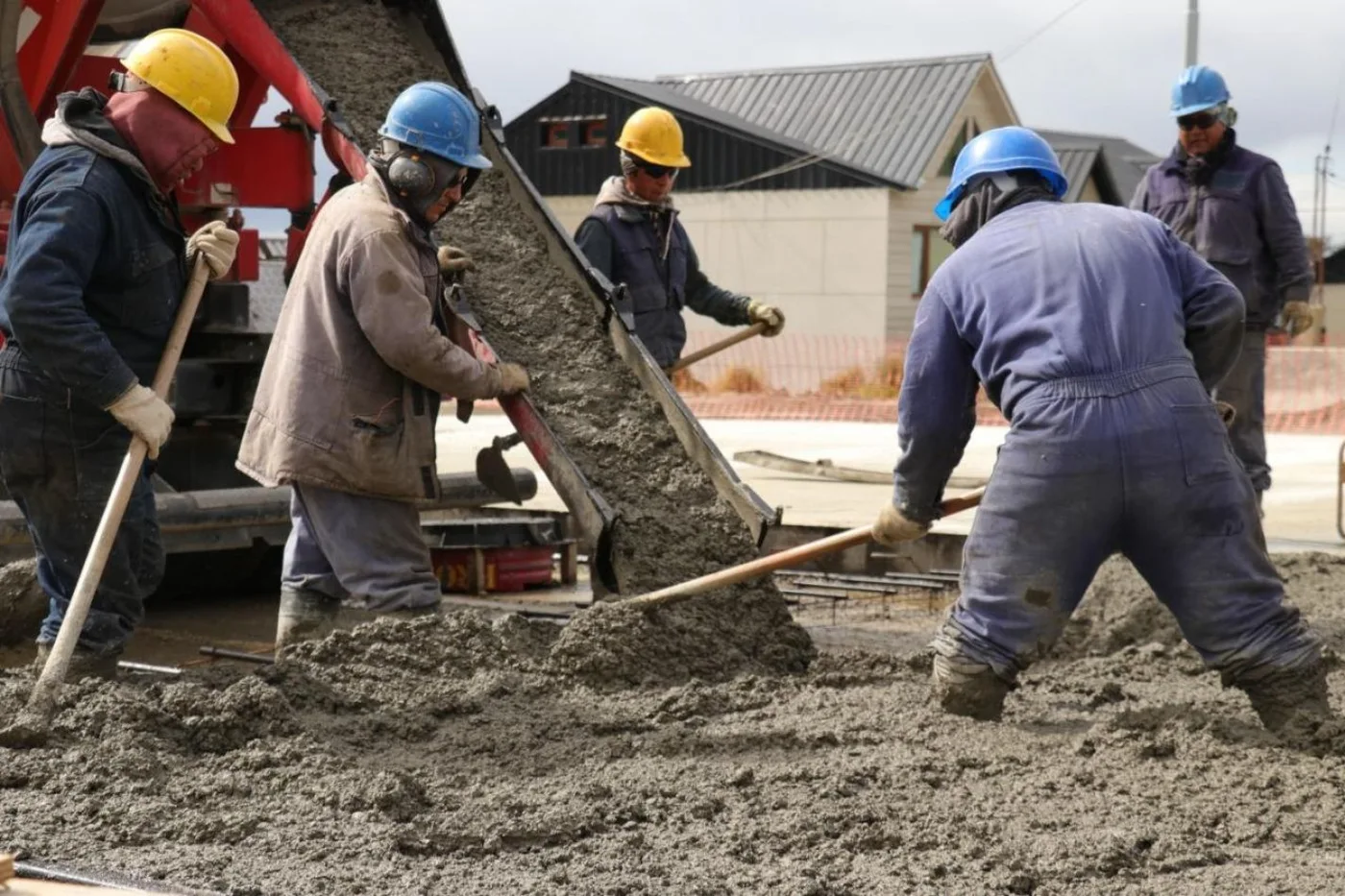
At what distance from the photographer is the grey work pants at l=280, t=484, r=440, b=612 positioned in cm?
523

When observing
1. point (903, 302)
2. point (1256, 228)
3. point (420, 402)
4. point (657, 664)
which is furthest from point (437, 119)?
point (903, 302)

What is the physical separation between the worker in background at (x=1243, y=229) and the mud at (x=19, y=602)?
468cm

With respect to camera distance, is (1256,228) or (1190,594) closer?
(1190,594)

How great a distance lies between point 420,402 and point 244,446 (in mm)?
541

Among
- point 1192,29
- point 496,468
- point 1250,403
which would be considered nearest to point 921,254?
point 1192,29

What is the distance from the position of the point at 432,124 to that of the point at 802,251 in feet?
86.3

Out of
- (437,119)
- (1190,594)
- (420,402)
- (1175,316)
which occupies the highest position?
(437,119)

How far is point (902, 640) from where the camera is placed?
6.65 m

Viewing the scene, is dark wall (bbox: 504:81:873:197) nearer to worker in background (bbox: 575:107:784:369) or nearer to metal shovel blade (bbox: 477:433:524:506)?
worker in background (bbox: 575:107:784:369)

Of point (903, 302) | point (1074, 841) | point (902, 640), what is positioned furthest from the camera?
point (903, 302)

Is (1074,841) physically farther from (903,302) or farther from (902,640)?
(903,302)

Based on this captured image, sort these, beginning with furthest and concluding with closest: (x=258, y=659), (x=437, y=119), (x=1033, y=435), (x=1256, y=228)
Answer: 1. (x=1256, y=228)
2. (x=258, y=659)
3. (x=437, y=119)
4. (x=1033, y=435)

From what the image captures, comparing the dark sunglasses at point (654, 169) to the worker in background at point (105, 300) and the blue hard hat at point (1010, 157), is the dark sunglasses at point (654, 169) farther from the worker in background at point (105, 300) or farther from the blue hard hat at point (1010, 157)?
the blue hard hat at point (1010, 157)

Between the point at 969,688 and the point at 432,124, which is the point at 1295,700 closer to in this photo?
the point at 969,688
